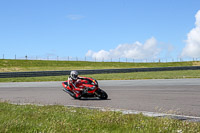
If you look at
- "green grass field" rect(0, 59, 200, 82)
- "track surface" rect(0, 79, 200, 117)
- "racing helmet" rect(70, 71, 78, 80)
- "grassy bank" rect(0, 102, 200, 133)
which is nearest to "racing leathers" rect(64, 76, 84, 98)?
"racing helmet" rect(70, 71, 78, 80)

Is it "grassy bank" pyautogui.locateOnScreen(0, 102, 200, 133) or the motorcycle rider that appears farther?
the motorcycle rider

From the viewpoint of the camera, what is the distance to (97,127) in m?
6.36

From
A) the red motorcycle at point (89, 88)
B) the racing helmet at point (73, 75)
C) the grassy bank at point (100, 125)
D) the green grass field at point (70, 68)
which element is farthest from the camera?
the green grass field at point (70, 68)

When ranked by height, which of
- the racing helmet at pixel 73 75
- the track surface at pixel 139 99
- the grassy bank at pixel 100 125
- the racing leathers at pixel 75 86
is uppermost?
the racing helmet at pixel 73 75

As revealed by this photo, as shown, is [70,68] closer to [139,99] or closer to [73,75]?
[73,75]

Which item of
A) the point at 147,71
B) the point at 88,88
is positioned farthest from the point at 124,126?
the point at 147,71

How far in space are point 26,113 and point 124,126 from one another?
3.35 meters

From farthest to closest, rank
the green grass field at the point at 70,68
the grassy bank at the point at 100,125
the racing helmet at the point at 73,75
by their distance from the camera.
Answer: the green grass field at the point at 70,68 < the racing helmet at the point at 73,75 < the grassy bank at the point at 100,125

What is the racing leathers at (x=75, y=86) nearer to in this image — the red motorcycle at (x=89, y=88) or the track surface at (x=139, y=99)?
the red motorcycle at (x=89, y=88)

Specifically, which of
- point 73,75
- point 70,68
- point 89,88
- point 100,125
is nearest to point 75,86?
point 73,75

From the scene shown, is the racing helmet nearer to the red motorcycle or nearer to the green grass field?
the red motorcycle

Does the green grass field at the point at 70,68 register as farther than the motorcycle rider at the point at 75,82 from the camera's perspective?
Yes

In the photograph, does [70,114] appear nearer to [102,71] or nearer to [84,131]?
[84,131]

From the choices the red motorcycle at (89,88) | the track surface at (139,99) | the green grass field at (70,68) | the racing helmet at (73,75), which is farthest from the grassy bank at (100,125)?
the green grass field at (70,68)
